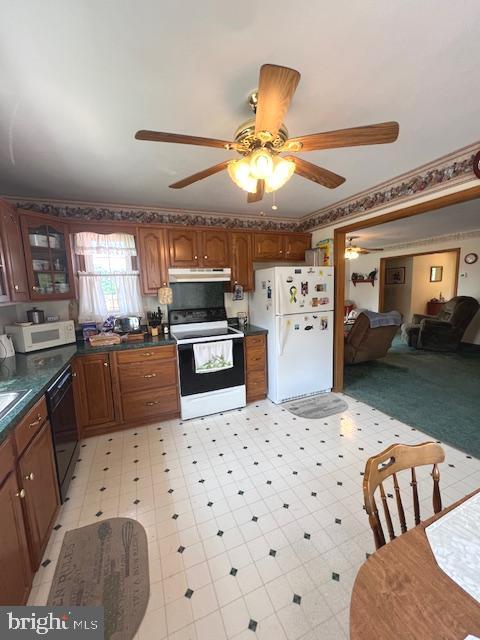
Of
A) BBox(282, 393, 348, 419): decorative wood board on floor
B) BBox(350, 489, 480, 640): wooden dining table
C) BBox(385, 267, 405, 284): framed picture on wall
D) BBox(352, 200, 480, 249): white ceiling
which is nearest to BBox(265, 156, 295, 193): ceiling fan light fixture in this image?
BBox(350, 489, 480, 640): wooden dining table

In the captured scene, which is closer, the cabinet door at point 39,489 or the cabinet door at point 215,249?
the cabinet door at point 39,489

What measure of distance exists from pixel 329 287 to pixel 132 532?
2900mm

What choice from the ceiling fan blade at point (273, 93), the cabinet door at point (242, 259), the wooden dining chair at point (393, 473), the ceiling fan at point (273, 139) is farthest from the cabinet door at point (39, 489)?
the cabinet door at point (242, 259)

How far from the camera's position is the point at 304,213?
3.48 meters

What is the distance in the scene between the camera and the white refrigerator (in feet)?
9.83

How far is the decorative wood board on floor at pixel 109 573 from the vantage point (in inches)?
46.8

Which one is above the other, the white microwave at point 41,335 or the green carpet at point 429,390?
the white microwave at point 41,335

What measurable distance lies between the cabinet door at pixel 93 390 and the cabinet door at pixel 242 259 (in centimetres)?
177

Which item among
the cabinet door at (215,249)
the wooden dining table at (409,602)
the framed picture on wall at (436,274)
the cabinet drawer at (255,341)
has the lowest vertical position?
the wooden dining table at (409,602)

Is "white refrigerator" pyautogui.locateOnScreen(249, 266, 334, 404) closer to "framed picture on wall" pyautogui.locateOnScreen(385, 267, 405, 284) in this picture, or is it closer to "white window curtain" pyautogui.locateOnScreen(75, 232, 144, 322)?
"white window curtain" pyautogui.locateOnScreen(75, 232, 144, 322)

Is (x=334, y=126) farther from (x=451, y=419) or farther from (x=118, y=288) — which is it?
(x=451, y=419)

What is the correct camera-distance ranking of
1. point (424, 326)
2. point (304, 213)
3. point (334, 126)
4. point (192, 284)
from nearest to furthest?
point (334, 126), point (192, 284), point (304, 213), point (424, 326)

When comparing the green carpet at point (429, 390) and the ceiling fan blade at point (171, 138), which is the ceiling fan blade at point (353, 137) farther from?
the green carpet at point (429, 390)

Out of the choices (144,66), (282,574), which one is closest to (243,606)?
(282,574)
